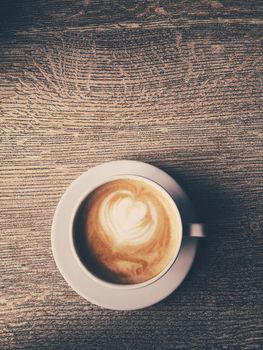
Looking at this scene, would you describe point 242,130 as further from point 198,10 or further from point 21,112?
point 21,112

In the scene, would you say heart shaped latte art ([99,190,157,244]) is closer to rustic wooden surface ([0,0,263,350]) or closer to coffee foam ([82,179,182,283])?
coffee foam ([82,179,182,283])

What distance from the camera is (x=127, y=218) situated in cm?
75

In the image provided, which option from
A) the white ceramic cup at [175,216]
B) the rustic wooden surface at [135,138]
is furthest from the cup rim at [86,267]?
the rustic wooden surface at [135,138]

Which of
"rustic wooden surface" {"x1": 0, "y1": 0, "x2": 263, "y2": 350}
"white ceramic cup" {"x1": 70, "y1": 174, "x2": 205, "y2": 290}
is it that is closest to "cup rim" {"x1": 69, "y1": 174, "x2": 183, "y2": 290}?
"white ceramic cup" {"x1": 70, "y1": 174, "x2": 205, "y2": 290}

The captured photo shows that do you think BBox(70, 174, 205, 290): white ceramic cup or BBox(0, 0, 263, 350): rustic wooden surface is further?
BBox(0, 0, 263, 350): rustic wooden surface

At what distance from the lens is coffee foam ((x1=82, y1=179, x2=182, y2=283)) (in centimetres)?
75

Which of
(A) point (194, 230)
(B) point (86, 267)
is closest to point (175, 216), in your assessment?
(A) point (194, 230)

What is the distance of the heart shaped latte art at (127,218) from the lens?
753 millimetres

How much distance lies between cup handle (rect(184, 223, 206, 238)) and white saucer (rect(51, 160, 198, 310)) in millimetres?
45

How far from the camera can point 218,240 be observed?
846 mm

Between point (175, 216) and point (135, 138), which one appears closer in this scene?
point (175, 216)

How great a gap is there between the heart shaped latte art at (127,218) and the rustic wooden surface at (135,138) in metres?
0.12

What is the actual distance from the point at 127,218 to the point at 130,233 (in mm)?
26

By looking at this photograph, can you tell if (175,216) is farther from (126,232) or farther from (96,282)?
(96,282)
